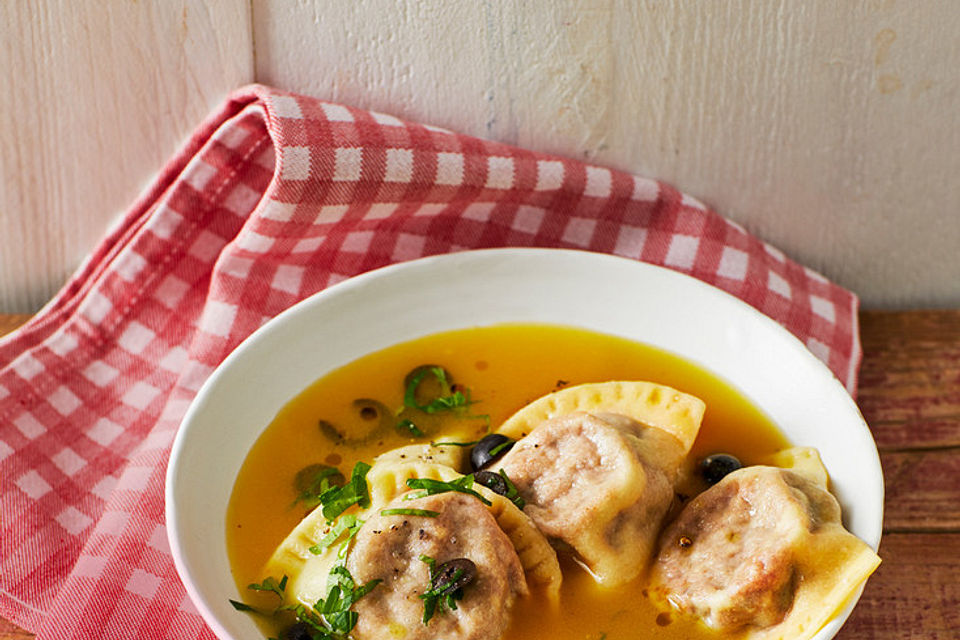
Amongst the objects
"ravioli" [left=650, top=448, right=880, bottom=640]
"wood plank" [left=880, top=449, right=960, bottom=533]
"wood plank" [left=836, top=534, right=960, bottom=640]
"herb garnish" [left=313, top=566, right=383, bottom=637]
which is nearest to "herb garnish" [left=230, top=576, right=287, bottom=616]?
"herb garnish" [left=313, top=566, right=383, bottom=637]

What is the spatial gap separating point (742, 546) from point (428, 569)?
711mm

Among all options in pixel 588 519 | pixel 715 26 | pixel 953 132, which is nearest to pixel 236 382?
pixel 588 519

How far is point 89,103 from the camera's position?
3229 mm

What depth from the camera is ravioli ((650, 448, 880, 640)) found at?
86.9 inches

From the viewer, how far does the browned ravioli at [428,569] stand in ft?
6.97

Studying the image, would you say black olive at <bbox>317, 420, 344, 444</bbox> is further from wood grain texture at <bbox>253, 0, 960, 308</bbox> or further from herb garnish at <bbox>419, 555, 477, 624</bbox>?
wood grain texture at <bbox>253, 0, 960, 308</bbox>

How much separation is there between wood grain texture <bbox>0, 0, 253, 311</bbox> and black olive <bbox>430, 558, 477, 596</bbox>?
1.75m

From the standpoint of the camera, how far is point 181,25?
309 cm

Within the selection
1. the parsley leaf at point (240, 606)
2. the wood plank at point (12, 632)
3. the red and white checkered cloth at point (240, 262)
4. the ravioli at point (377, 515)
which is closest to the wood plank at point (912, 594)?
the red and white checkered cloth at point (240, 262)

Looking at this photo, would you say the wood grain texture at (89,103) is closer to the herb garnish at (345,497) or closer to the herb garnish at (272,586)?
the herb garnish at (345,497)

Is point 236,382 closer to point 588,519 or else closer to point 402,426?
point 402,426

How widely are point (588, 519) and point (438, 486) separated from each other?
0.34m

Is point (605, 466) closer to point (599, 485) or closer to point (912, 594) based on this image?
point (599, 485)

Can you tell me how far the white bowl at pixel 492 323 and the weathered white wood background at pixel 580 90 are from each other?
0.51 meters
